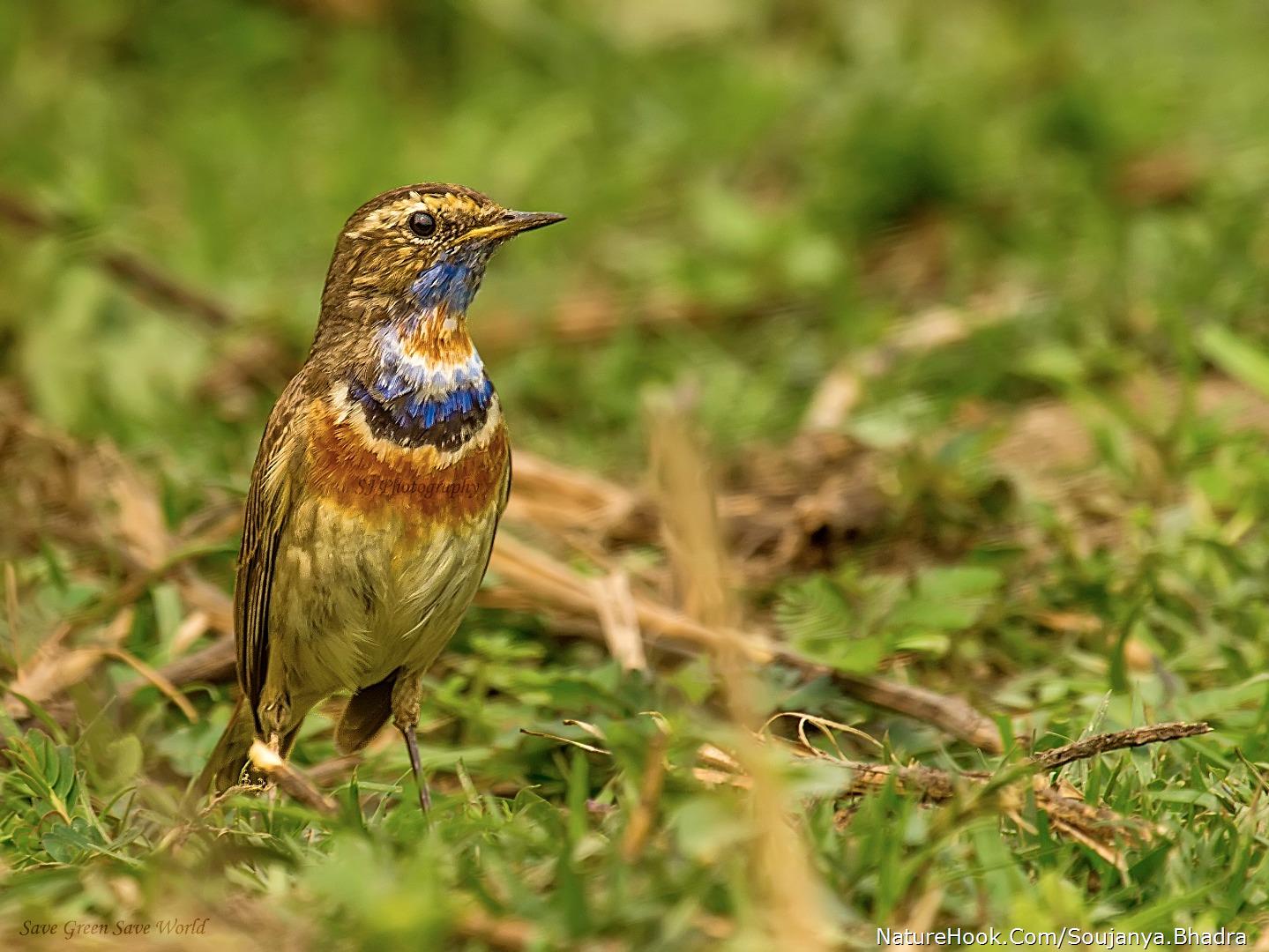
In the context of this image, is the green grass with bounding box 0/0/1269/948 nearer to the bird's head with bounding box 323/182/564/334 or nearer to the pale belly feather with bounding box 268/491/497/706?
the pale belly feather with bounding box 268/491/497/706

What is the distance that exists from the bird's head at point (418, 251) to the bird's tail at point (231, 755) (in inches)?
41.1

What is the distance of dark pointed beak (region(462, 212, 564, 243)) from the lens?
446 centimetres

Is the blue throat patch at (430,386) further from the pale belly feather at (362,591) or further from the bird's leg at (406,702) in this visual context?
the bird's leg at (406,702)

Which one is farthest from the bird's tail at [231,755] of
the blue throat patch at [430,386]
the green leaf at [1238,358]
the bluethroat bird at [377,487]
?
the green leaf at [1238,358]

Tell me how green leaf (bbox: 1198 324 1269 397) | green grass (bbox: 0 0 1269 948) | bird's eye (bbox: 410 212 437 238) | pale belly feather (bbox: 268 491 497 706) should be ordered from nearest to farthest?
green grass (bbox: 0 0 1269 948) < pale belly feather (bbox: 268 491 497 706) < bird's eye (bbox: 410 212 437 238) < green leaf (bbox: 1198 324 1269 397)

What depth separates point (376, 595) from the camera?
14.0 ft

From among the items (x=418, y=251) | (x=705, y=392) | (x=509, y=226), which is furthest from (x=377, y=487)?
(x=705, y=392)

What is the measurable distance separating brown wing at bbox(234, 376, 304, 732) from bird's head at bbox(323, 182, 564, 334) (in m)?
0.30

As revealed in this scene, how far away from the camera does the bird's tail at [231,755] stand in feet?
14.6

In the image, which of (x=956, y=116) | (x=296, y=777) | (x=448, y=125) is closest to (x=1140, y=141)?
(x=956, y=116)

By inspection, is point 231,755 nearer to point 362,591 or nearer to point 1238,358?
point 362,591

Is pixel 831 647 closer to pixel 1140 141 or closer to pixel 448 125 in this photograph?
pixel 1140 141

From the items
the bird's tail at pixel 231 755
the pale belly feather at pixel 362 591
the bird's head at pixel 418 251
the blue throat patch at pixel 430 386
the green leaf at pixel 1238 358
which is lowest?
the bird's tail at pixel 231 755

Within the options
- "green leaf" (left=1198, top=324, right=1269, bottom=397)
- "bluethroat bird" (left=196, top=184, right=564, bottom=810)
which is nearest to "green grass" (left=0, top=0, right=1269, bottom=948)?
"green leaf" (left=1198, top=324, right=1269, bottom=397)
